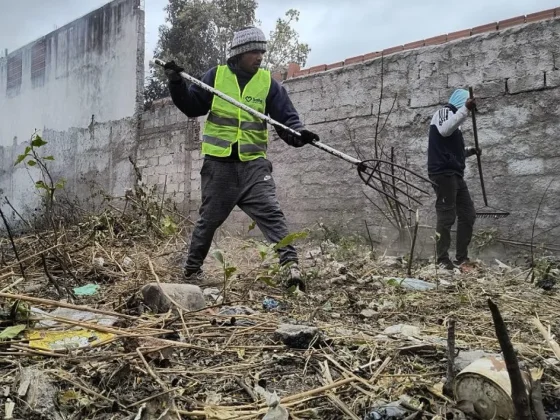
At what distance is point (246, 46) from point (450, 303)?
199 cm

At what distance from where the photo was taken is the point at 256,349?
182cm

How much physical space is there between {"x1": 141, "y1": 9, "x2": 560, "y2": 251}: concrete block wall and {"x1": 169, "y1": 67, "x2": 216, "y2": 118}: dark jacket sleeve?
187cm

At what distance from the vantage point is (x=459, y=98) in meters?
4.09

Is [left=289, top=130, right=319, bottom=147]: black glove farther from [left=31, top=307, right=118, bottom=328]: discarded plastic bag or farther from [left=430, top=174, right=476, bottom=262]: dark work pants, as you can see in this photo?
[left=31, top=307, right=118, bottom=328]: discarded plastic bag

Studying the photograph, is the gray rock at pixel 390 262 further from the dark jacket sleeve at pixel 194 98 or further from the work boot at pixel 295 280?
the dark jacket sleeve at pixel 194 98

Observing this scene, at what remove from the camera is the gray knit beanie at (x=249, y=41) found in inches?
131

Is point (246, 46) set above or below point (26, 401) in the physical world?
above

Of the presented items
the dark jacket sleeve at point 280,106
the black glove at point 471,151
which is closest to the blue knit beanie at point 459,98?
the black glove at point 471,151

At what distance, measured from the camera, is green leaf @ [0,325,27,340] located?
1.71 metres

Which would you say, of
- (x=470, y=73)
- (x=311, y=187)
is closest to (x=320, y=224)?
(x=311, y=187)

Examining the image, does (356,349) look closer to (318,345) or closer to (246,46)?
(318,345)

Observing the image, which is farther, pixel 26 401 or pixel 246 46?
pixel 246 46

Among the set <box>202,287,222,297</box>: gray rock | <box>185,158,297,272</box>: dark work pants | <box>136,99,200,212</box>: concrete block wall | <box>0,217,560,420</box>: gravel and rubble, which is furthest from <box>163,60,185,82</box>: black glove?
<box>136,99,200,212</box>: concrete block wall

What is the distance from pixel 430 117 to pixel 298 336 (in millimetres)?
3201
